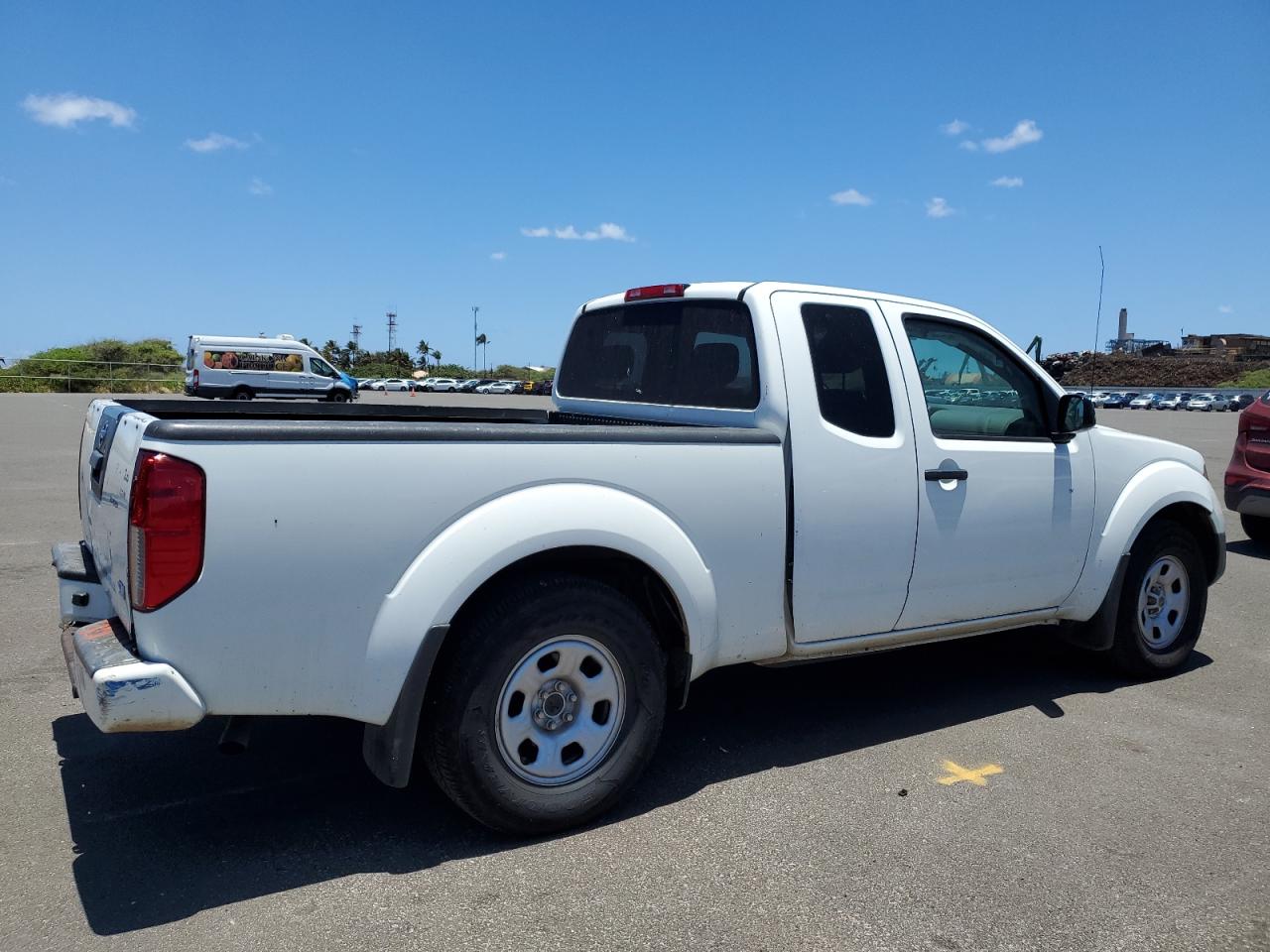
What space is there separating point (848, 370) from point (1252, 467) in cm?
676

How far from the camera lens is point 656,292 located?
4672 millimetres

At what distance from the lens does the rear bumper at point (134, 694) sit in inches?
105

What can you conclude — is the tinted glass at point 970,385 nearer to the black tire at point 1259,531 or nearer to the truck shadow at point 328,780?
the truck shadow at point 328,780

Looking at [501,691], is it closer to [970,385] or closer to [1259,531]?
[970,385]

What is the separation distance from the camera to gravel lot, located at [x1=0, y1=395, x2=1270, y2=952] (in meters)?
2.82

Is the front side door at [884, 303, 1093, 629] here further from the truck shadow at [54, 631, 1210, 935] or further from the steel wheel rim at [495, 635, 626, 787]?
the steel wheel rim at [495, 635, 626, 787]

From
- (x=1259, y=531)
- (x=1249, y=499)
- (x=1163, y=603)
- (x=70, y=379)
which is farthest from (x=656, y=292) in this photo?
(x=70, y=379)

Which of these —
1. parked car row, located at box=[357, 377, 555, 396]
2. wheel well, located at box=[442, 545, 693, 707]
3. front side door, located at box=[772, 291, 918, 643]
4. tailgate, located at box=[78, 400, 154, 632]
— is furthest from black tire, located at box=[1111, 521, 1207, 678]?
parked car row, located at box=[357, 377, 555, 396]

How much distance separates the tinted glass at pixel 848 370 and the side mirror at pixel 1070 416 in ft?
3.51

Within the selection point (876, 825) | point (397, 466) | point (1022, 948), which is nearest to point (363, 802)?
point (397, 466)

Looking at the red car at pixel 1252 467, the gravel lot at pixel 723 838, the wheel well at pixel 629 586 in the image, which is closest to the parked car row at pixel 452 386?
the red car at pixel 1252 467

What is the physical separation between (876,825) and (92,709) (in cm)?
256

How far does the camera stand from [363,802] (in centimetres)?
358

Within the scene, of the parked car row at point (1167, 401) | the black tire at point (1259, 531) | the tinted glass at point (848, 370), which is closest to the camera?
the tinted glass at point (848, 370)
